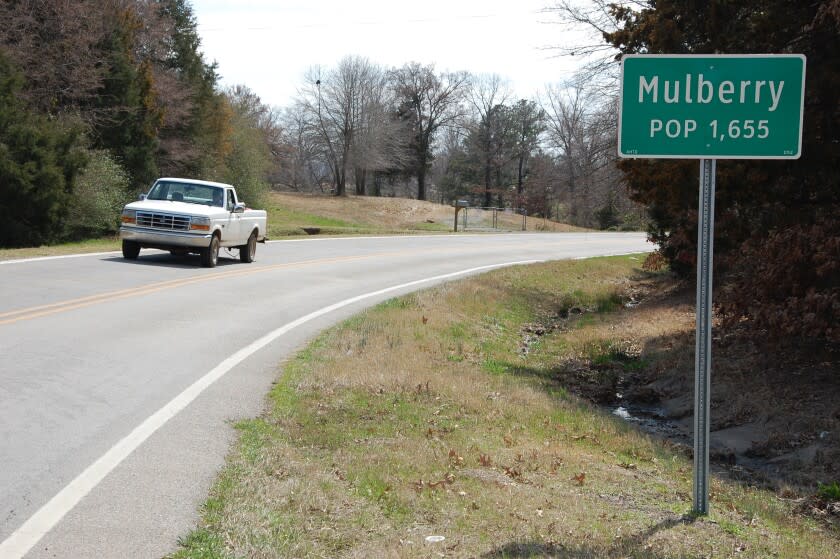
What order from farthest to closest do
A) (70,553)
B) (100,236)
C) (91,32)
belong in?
(91,32) < (100,236) < (70,553)

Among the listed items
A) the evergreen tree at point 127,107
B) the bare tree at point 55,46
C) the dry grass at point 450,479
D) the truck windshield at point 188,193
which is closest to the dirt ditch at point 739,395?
the dry grass at point 450,479

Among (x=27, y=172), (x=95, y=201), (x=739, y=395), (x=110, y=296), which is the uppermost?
(x=27, y=172)

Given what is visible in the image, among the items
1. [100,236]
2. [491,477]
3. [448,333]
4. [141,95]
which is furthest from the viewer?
[141,95]

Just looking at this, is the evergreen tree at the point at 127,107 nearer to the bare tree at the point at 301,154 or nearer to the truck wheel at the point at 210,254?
the truck wheel at the point at 210,254

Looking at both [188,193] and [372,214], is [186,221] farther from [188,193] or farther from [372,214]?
[372,214]

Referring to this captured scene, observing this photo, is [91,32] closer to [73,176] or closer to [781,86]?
[73,176]

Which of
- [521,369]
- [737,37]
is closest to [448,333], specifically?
[521,369]

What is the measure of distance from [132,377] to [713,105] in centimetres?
590

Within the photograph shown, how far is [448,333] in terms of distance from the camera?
561 inches

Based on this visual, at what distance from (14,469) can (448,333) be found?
8991 mm

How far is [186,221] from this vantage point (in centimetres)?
1911

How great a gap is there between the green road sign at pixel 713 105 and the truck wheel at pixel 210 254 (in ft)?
48.3

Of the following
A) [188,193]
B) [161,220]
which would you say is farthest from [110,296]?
[188,193]

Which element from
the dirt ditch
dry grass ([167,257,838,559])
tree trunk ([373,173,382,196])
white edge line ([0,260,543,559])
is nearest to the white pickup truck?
the dirt ditch
